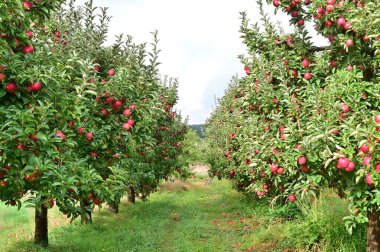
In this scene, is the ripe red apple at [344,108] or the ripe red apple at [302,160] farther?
the ripe red apple at [302,160]

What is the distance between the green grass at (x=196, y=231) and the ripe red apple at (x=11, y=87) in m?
6.16

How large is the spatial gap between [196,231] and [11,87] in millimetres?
9689

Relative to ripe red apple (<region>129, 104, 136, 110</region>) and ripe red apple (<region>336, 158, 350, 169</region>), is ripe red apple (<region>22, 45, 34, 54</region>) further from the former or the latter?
ripe red apple (<region>336, 158, 350, 169</region>)

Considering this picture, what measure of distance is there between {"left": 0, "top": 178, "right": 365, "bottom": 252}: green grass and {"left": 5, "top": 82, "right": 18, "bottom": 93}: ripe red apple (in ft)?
20.2

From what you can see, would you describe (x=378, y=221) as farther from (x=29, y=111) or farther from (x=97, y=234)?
(x=97, y=234)

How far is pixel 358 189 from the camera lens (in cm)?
550

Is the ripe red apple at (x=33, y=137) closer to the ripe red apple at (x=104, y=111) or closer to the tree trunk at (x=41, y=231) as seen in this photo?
the ripe red apple at (x=104, y=111)

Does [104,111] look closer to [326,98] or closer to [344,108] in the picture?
[326,98]

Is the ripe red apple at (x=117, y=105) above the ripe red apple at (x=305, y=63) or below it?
below

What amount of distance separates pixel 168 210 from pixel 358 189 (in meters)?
14.1

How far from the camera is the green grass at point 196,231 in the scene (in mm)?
8906

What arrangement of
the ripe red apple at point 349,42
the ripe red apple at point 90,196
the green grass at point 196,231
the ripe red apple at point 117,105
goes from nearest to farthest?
the ripe red apple at point 90,196
the ripe red apple at point 349,42
the ripe red apple at point 117,105
the green grass at point 196,231

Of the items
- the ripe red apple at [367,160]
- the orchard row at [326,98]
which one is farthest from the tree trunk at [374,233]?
the ripe red apple at [367,160]

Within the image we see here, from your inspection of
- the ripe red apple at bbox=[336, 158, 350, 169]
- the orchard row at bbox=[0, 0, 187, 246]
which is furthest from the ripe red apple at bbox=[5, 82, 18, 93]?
the ripe red apple at bbox=[336, 158, 350, 169]
